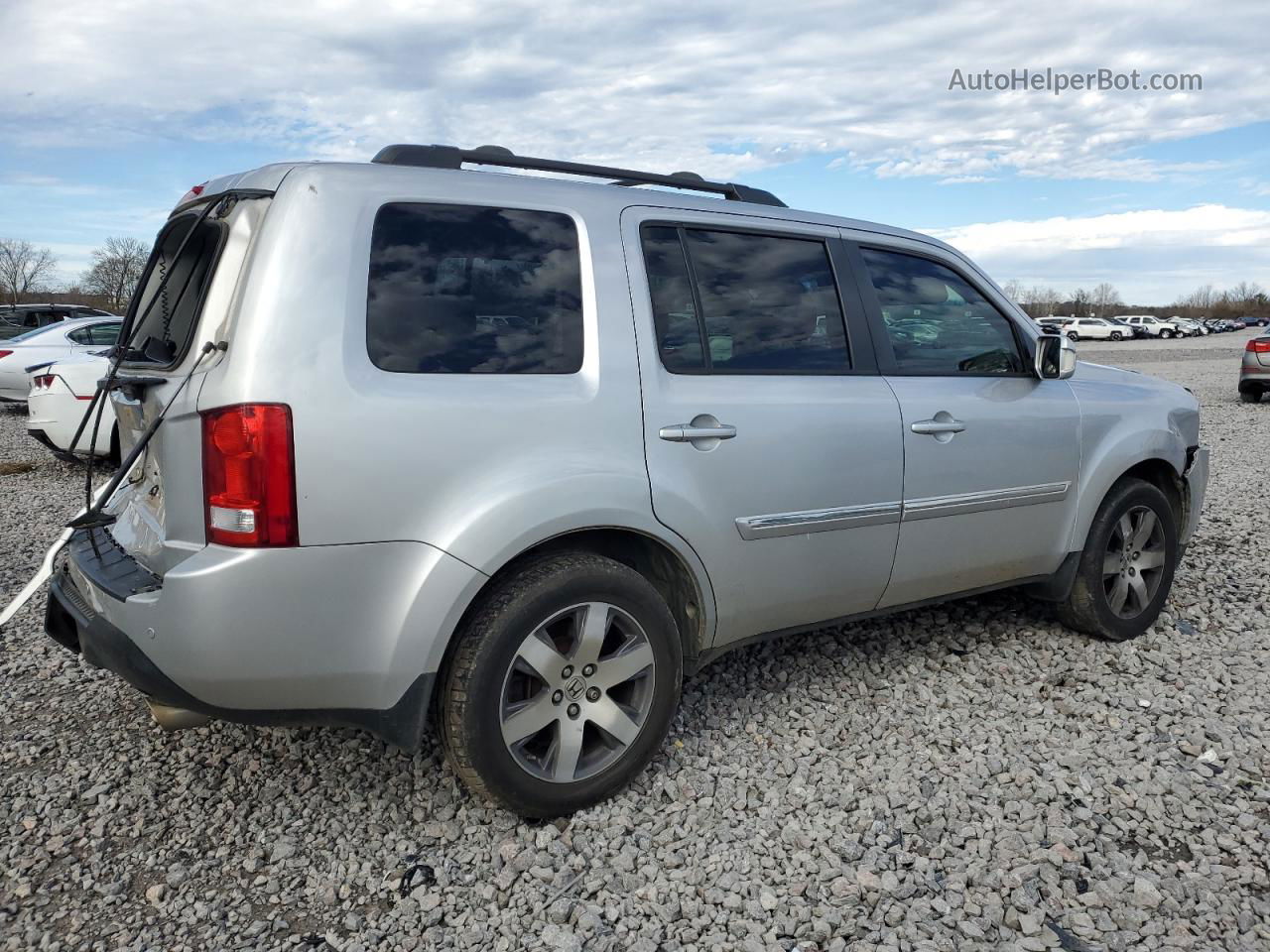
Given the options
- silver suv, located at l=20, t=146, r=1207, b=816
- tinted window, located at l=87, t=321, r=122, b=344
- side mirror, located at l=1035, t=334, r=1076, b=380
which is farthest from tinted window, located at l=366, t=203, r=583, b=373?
tinted window, located at l=87, t=321, r=122, b=344

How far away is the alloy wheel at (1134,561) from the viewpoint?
446cm

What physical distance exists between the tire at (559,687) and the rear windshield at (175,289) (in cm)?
116

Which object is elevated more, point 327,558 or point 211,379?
point 211,379

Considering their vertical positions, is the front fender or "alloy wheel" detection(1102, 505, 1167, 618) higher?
the front fender

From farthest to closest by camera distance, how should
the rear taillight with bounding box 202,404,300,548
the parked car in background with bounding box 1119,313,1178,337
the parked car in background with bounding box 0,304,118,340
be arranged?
the parked car in background with bounding box 1119,313,1178,337
the parked car in background with bounding box 0,304,118,340
the rear taillight with bounding box 202,404,300,548

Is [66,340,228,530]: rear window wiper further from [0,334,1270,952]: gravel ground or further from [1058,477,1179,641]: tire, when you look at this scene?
[1058,477,1179,641]: tire

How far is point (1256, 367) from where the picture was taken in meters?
16.4

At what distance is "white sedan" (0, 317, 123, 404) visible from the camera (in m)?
12.6

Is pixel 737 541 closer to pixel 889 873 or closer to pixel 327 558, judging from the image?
pixel 889 873

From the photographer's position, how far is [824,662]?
4281 mm

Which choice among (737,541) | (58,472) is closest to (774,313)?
(737,541)

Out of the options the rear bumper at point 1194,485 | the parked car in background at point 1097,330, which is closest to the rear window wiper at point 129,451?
the rear bumper at point 1194,485

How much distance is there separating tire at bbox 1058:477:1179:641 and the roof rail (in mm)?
2057

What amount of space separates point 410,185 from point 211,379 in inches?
30.0
